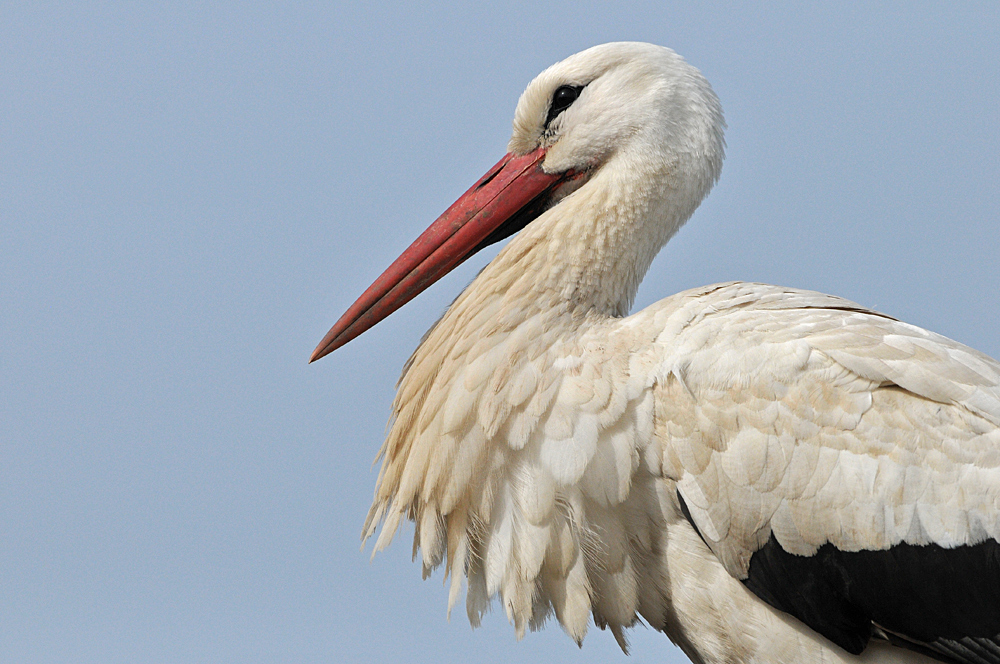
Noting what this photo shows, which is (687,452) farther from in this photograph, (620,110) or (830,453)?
(620,110)

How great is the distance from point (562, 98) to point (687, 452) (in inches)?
39.6

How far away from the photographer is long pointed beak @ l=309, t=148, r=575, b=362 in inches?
96.1

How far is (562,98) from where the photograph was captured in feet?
8.18

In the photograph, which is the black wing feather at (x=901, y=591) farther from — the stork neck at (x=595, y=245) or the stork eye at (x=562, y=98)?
the stork eye at (x=562, y=98)

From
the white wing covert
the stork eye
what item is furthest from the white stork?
the stork eye

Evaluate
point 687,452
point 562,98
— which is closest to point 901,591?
point 687,452

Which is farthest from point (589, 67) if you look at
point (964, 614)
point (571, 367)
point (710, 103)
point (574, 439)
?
point (964, 614)

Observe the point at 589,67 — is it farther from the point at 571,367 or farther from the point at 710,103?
the point at 571,367

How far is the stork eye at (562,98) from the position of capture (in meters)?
2.47

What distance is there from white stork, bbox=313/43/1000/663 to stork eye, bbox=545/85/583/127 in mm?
182

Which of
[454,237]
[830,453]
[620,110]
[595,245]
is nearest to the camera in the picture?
[830,453]

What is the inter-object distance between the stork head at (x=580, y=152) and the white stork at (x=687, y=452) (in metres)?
0.01

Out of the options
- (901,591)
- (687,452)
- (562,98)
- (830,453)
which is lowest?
(901,591)

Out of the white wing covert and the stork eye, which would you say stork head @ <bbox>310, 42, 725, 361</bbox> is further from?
the white wing covert
